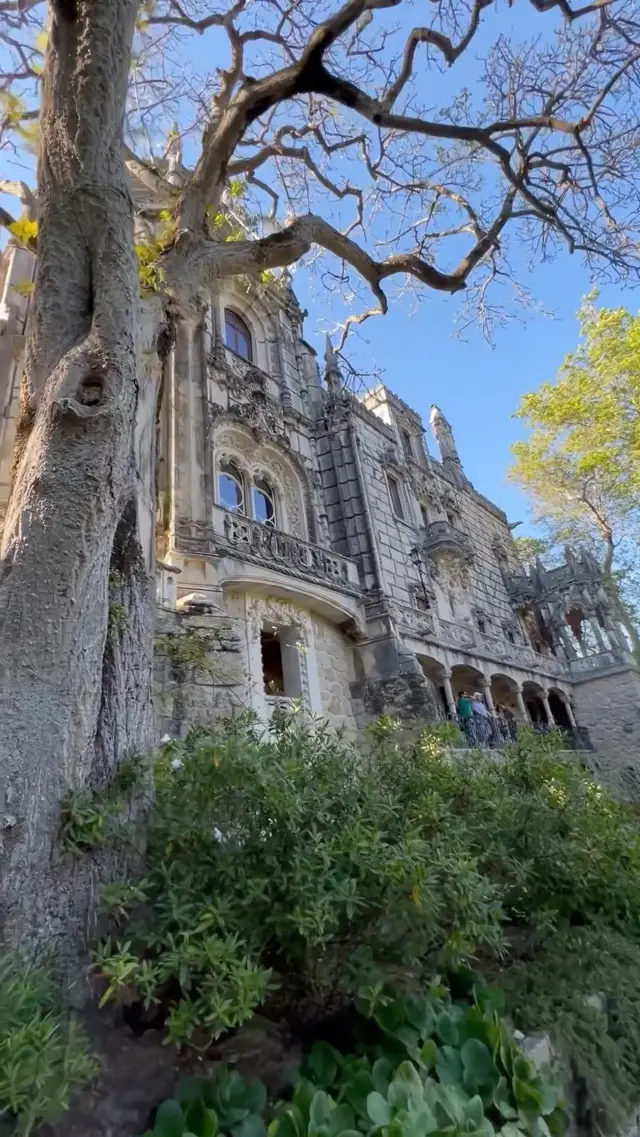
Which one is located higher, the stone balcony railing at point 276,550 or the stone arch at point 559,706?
the stone balcony railing at point 276,550

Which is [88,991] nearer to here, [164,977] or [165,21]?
[164,977]

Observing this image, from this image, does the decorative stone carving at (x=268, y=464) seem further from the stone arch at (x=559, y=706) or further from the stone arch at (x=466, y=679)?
the stone arch at (x=559, y=706)

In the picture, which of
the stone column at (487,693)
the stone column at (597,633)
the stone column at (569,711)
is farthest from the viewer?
the stone column at (597,633)

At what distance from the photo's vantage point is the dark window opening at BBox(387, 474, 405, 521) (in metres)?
16.8

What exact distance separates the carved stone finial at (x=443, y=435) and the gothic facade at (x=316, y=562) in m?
2.15

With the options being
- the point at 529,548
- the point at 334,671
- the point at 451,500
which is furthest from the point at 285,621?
the point at 529,548

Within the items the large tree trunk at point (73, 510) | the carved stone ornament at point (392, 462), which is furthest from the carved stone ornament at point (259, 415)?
the large tree trunk at point (73, 510)

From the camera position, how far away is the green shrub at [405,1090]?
1748 millimetres

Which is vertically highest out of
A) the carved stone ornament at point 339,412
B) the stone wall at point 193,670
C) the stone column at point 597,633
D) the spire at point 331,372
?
the spire at point 331,372

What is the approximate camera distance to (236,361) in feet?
39.9

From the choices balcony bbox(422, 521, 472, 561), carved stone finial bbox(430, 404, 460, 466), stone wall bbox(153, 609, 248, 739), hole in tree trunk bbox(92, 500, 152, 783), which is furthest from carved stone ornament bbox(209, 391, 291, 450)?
carved stone finial bbox(430, 404, 460, 466)

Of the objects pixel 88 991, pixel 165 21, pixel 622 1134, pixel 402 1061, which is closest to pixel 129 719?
pixel 88 991

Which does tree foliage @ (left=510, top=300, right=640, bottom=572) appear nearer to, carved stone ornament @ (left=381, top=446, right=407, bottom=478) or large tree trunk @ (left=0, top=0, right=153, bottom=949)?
carved stone ornament @ (left=381, top=446, right=407, bottom=478)

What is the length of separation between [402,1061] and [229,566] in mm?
6943
